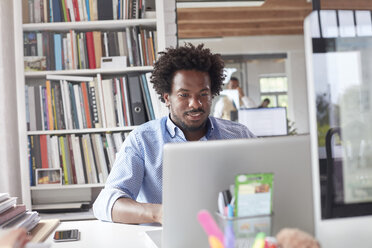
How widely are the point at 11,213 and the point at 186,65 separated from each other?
0.92m

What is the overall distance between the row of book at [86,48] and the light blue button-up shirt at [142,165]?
0.87m

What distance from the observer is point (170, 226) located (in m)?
0.92

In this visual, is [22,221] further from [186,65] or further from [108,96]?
[108,96]

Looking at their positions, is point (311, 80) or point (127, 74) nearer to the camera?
point (311, 80)

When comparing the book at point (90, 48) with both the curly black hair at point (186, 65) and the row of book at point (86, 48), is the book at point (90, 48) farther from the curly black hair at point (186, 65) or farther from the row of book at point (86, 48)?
the curly black hair at point (186, 65)

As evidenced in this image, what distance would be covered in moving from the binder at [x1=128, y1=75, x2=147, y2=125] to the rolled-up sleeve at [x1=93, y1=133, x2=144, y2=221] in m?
0.79

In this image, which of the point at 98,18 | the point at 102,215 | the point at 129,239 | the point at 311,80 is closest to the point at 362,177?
the point at 311,80

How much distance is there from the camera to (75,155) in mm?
2545

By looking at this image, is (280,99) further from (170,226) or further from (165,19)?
(170,226)

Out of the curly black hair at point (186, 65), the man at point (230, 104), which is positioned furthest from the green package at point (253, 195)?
the man at point (230, 104)

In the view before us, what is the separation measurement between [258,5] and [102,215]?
12.3 ft

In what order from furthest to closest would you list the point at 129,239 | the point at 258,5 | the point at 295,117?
the point at 295,117 < the point at 258,5 < the point at 129,239

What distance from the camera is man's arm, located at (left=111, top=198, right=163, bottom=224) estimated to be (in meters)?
1.35

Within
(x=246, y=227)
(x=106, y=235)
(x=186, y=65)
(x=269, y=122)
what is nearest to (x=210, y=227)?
(x=246, y=227)
